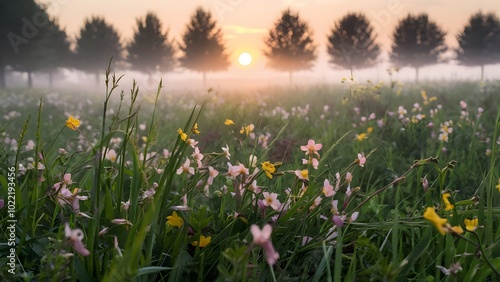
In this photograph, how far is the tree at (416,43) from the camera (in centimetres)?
2839

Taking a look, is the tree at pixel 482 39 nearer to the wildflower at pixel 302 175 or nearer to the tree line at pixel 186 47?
the tree line at pixel 186 47

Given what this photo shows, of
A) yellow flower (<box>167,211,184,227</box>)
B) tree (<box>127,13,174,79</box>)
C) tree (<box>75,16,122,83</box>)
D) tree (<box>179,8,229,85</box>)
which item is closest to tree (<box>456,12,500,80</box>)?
tree (<box>179,8,229,85</box>)

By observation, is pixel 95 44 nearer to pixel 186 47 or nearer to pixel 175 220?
pixel 186 47

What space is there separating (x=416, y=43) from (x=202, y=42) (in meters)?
15.2

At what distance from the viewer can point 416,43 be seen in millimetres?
37688

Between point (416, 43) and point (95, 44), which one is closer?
point (416, 43)

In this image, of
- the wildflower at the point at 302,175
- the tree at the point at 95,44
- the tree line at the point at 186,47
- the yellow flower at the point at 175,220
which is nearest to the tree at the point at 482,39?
the tree line at the point at 186,47

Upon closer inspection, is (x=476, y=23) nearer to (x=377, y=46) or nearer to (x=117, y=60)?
(x=377, y=46)

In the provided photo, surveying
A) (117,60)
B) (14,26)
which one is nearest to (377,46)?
(117,60)

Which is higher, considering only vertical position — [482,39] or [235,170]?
[482,39]

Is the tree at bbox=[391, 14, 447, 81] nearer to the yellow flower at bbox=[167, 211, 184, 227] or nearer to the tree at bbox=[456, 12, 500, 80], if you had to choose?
the tree at bbox=[456, 12, 500, 80]

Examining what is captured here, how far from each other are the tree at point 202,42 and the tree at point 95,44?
902cm

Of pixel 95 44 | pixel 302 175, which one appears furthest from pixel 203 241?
pixel 95 44

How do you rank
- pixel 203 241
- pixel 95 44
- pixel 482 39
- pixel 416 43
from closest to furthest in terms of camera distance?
pixel 203 241
pixel 416 43
pixel 482 39
pixel 95 44
